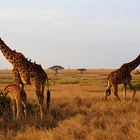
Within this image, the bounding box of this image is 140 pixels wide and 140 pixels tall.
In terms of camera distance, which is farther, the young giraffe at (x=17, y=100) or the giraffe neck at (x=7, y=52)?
the giraffe neck at (x=7, y=52)

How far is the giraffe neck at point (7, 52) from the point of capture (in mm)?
15925

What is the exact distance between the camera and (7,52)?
16203 mm

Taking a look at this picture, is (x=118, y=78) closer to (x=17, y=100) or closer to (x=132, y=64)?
(x=132, y=64)

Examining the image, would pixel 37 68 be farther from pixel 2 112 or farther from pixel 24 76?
pixel 2 112

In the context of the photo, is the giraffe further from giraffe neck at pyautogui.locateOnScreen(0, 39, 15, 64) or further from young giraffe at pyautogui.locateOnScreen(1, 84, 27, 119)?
young giraffe at pyautogui.locateOnScreen(1, 84, 27, 119)

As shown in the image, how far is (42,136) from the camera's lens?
1088 cm

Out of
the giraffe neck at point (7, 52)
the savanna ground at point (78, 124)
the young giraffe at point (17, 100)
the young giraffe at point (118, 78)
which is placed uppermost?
the giraffe neck at point (7, 52)

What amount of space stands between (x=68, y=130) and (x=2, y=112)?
3.80 meters

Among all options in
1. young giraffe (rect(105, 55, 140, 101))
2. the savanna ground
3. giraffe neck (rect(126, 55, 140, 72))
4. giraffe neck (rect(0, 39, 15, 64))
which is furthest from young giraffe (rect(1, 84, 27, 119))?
giraffe neck (rect(126, 55, 140, 72))

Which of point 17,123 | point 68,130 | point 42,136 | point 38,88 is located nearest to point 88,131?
point 68,130

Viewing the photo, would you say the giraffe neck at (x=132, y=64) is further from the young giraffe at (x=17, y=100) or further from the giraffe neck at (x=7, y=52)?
the young giraffe at (x=17, y=100)

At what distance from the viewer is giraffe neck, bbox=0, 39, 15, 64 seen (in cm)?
1593

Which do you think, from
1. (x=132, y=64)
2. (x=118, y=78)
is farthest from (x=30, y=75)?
(x=132, y=64)

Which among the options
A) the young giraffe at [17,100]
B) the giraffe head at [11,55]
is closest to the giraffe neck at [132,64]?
the giraffe head at [11,55]
